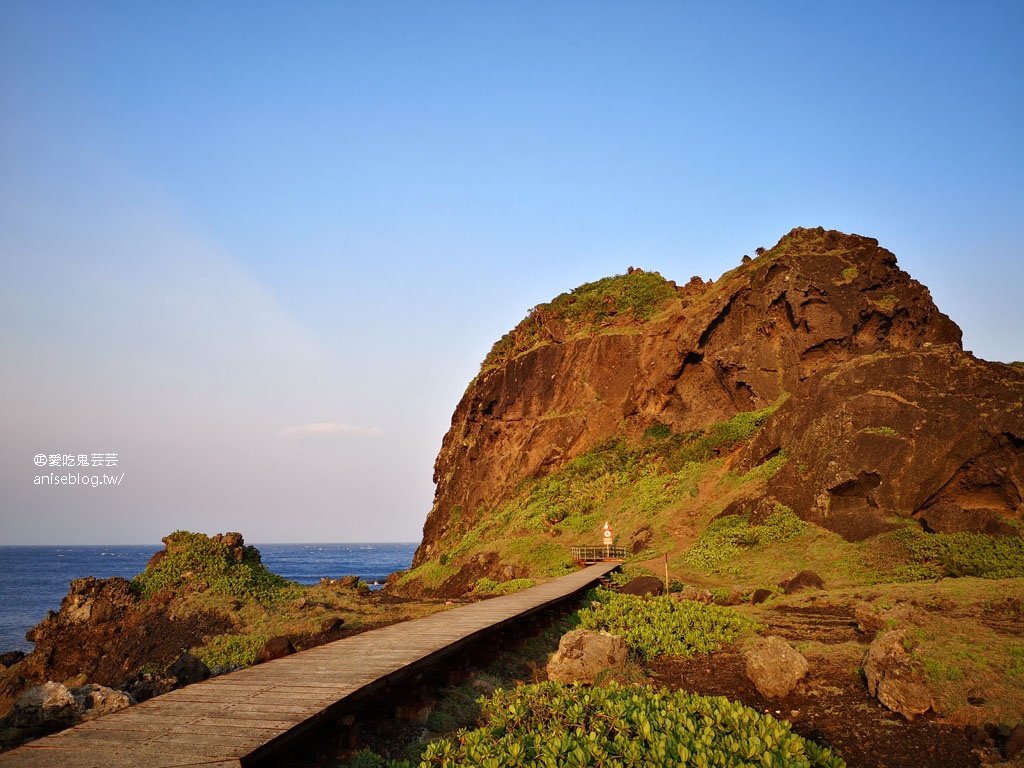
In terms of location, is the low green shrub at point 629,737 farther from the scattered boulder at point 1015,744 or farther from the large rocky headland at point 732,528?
the scattered boulder at point 1015,744

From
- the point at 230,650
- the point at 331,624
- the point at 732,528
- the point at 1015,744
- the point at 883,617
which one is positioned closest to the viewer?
the point at 1015,744

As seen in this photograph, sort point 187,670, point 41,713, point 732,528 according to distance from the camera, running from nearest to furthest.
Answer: point 41,713 < point 187,670 < point 732,528

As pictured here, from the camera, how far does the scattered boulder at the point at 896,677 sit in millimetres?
7969

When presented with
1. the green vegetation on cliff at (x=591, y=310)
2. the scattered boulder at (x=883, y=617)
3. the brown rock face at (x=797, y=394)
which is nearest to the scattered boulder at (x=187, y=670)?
the scattered boulder at (x=883, y=617)

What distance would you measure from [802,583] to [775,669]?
9581mm

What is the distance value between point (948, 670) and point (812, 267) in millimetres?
28232

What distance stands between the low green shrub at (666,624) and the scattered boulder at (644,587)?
1818 millimetres

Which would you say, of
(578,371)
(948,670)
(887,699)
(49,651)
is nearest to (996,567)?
A: (948,670)

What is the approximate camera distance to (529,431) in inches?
1671

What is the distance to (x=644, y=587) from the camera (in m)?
17.6

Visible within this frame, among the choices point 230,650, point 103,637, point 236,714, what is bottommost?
point 230,650

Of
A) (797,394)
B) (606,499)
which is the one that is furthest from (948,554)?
(606,499)

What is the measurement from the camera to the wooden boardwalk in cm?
466

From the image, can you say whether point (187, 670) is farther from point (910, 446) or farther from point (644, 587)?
point (910, 446)
